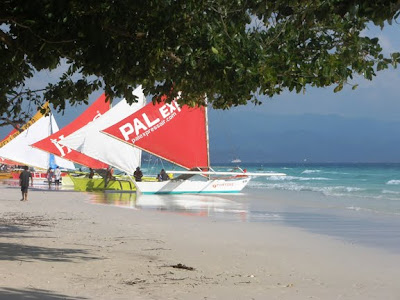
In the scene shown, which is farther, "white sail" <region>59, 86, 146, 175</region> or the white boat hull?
"white sail" <region>59, 86, 146, 175</region>

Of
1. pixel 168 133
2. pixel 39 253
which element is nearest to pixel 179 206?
pixel 168 133

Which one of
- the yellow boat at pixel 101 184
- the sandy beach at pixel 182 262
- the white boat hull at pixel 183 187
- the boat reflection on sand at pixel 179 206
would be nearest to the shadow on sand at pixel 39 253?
the sandy beach at pixel 182 262

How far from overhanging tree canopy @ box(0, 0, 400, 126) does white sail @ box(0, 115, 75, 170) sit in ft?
158

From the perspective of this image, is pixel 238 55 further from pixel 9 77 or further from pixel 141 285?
pixel 9 77

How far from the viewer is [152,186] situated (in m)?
35.2

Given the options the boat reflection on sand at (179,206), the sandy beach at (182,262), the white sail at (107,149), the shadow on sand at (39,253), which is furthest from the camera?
the white sail at (107,149)

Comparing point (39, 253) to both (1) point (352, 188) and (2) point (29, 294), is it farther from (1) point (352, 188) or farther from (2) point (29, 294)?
(1) point (352, 188)

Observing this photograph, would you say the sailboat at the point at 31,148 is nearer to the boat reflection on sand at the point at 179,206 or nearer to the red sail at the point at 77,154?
the red sail at the point at 77,154

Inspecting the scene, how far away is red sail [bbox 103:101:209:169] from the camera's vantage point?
114 ft

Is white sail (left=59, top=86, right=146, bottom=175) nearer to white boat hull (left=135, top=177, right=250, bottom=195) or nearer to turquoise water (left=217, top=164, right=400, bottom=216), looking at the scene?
white boat hull (left=135, top=177, right=250, bottom=195)

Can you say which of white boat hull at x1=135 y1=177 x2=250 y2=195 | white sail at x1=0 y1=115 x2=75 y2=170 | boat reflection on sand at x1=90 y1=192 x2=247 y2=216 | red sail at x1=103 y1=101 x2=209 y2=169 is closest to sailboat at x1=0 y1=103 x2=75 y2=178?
white sail at x1=0 y1=115 x2=75 y2=170

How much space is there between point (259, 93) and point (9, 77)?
14.4 feet

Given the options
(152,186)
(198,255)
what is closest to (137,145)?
(152,186)

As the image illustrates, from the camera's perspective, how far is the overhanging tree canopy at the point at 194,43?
895 cm
